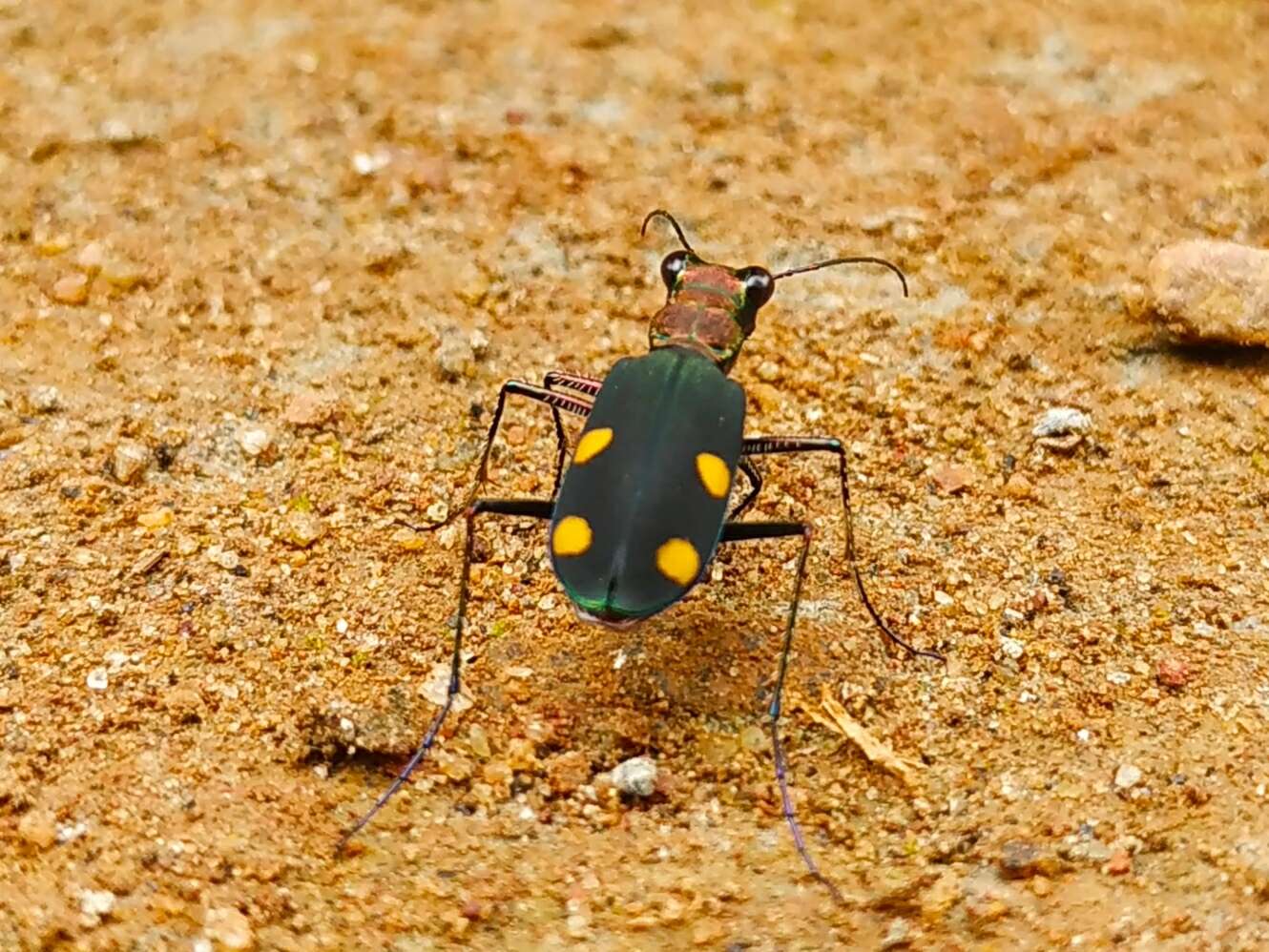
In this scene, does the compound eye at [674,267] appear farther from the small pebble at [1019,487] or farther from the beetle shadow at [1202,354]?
the beetle shadow at [1202,354]

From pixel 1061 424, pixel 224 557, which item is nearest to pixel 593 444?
pixel 224 557

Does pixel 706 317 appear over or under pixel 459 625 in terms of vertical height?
over

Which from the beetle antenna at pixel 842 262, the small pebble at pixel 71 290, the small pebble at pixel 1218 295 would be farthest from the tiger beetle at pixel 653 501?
the small pebble at pixel 71 290

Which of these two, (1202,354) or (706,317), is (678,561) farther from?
(1202,354)

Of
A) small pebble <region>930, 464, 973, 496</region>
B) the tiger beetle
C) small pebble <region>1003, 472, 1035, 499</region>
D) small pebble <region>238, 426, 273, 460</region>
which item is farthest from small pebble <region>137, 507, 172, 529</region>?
small pebble <region>1003, 472, 1035, 499</region>

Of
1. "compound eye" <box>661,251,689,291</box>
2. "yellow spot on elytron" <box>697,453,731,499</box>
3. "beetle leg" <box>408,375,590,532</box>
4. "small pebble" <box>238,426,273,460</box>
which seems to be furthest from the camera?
"small pebble" <box>238,426,273,460</box>

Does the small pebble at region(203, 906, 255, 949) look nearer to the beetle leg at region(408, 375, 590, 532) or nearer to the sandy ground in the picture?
the sandy ground
